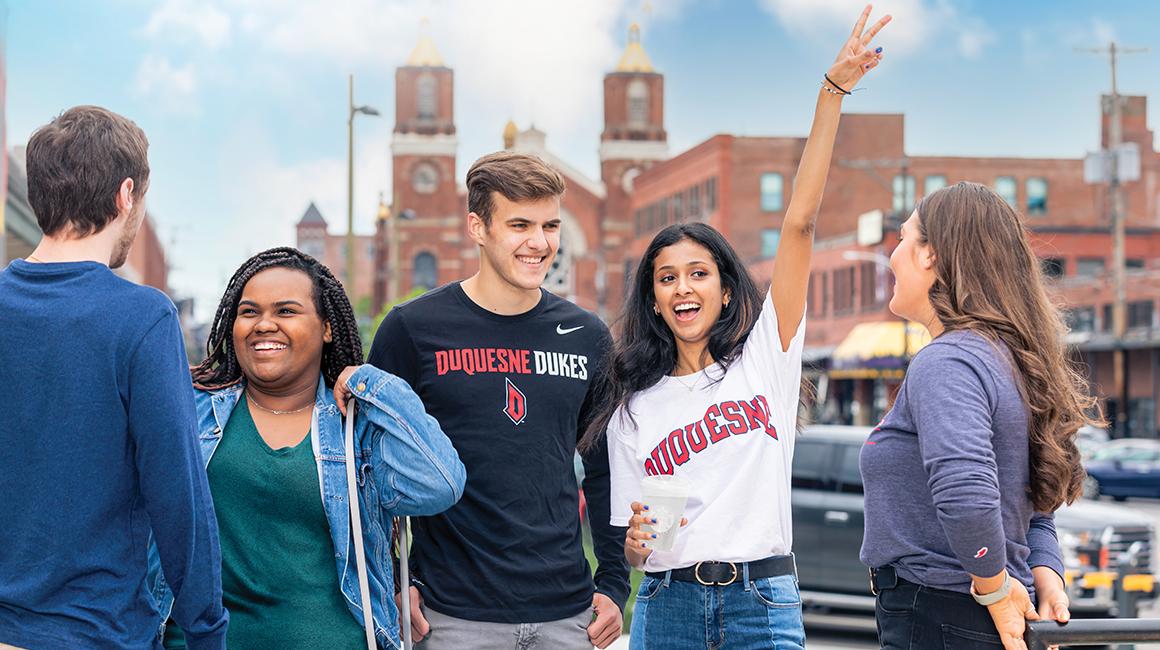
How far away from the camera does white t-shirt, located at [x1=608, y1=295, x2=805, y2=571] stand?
4.04 metres

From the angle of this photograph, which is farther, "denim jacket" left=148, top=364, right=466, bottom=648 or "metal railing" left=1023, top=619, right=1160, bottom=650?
"denim jacket" left=148, top=364, right=466, bottom=648

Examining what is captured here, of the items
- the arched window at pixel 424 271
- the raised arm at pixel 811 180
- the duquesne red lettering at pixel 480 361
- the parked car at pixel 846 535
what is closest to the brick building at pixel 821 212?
the arched window at pixel 424 271

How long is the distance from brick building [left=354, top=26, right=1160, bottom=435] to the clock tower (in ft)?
0.35

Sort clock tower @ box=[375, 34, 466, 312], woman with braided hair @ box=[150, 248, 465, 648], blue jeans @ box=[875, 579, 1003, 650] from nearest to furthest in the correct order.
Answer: blue jeans @ box=[875, 579, 1003, 650], woman with braided hair @ box=[150, 248, 465, 648], clock tower @ box=[375, 34, 466, 312]

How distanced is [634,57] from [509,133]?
12116 millimetres

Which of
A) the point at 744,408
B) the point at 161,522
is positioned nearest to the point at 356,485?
the point at 161,522

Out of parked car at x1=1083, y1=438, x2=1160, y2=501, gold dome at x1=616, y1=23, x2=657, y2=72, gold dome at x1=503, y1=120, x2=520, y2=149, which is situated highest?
gold dome at x1=616, y1=23, x2=657, y2=72

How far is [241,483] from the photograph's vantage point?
3.69 metres

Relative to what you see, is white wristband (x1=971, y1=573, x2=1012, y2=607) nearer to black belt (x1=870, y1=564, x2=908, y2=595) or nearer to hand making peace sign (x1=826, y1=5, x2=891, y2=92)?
black belt (x1=870, y1=564, x2=908, y2=595)

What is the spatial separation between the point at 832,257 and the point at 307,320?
57.8 m

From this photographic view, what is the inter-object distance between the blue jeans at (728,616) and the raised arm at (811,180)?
0.78 meters

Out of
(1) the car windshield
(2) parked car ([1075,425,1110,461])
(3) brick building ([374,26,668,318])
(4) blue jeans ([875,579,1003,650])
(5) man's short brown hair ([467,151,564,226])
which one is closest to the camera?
(4) blue jeans ([875,579,1003,650])

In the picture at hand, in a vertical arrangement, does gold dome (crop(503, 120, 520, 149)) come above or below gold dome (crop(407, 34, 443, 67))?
below

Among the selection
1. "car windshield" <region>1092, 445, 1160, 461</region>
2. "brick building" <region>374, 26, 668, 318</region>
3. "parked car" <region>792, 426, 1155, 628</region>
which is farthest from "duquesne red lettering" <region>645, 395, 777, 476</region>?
"brick building" <region>374, 26, 668, 318</region>
